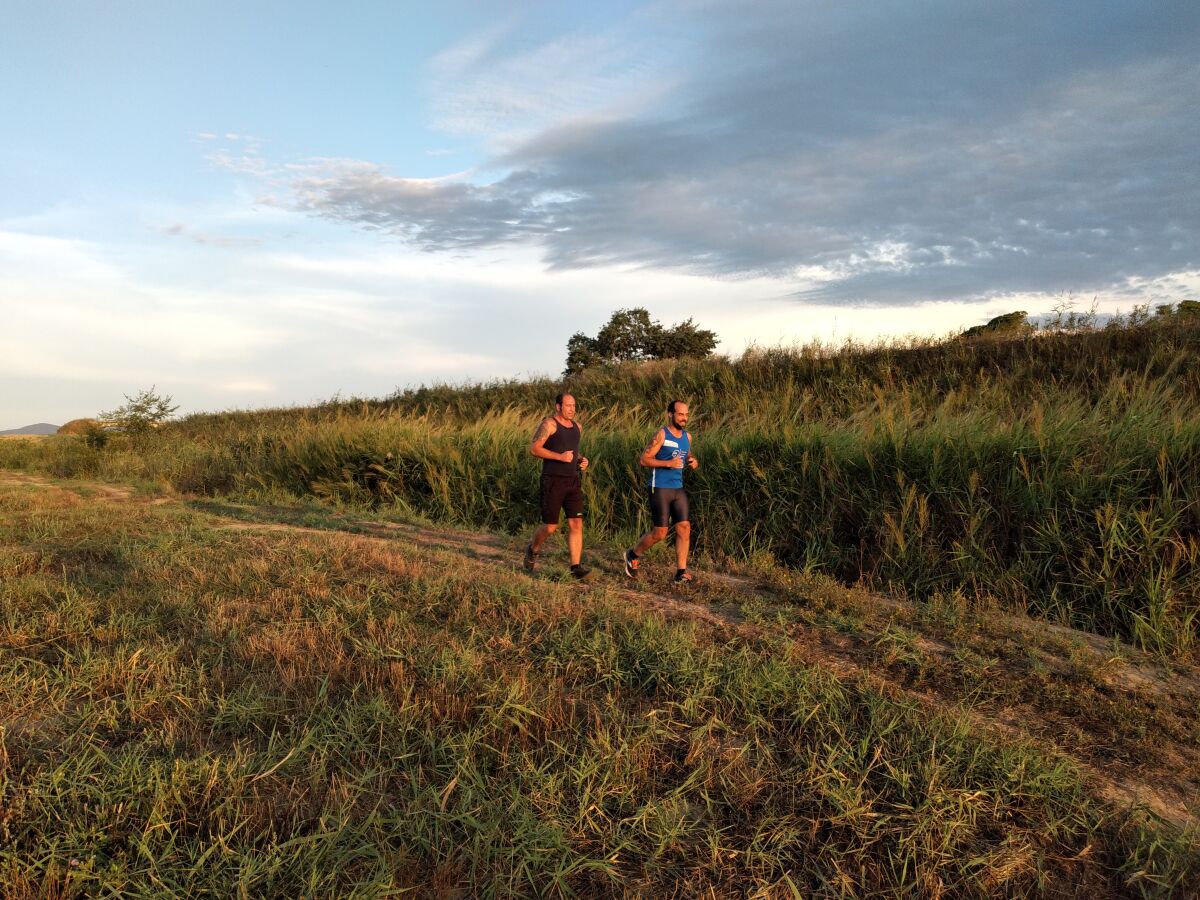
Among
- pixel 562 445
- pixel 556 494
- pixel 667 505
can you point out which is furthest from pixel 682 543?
pixel 562 445

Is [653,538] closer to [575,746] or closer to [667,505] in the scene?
[667,505]

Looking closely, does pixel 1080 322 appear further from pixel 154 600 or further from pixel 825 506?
pixel 154 600

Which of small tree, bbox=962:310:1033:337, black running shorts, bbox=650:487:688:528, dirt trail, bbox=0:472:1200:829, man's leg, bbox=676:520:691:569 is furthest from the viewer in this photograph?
small tree, bbox=962:310:1033:337

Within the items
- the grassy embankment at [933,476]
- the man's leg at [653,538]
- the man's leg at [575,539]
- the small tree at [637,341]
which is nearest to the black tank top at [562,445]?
the man's leg at [575,539]

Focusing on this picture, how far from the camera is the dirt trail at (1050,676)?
145 inches

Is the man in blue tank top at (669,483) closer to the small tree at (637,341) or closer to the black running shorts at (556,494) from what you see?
the black running shorts at (556,494)

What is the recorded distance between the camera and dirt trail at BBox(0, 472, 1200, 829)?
3688 mm

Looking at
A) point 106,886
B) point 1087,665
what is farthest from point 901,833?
point 106,886

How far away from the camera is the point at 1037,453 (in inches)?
285

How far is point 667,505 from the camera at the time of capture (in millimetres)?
7113

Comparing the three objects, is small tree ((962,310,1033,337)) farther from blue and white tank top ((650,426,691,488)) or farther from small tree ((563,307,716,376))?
small tree ((563,307,716,376))

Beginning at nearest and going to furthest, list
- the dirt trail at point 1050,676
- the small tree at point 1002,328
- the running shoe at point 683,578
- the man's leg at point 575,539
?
the dirt trail at point 1050,676, the running shoe at point 683,578, the man's leg at point 575,539, the small tree at point 1002,328

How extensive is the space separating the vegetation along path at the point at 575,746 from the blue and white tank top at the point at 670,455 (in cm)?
147

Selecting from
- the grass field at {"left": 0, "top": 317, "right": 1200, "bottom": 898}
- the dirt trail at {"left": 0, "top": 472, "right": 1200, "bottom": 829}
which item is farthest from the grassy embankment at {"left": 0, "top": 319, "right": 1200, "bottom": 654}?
the dirt trail at {"left": 0, "top": 472, "right": 1200, "bottom": 829}
